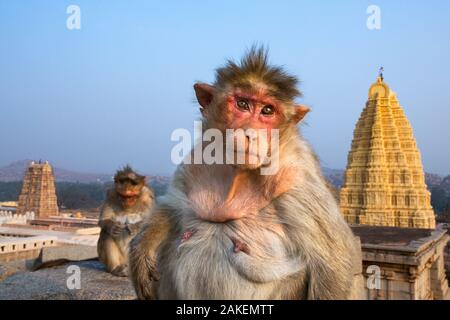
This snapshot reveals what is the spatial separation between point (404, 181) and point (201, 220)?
131ft

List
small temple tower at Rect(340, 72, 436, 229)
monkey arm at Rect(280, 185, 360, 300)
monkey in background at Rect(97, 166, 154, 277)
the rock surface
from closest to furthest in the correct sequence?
monkey arm at Rect(280, 185, 360, 300) < the rock surface < monkey in background at Rect(97, 166, 154, 277) < small temple tower at Rect(340, 72, 436, 229)

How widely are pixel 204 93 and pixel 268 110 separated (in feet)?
1.57

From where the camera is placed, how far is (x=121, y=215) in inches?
331

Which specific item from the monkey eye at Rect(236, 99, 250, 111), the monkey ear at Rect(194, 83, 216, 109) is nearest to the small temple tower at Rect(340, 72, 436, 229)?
the monkey ear at Rect(194, 83, 216, 109)

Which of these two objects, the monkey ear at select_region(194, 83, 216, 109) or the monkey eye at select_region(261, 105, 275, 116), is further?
the monkey ear at select_region(194, 83, 216, 109)

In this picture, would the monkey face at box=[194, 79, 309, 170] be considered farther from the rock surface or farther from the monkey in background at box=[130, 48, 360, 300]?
the rock surface

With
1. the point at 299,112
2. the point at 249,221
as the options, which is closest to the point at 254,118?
the point at 299,112

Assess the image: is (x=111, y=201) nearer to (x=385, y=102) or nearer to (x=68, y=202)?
(x=385, y=102)

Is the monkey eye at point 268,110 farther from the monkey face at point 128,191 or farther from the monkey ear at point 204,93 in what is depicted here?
the monkey face at point 128,191

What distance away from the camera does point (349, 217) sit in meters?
38.6

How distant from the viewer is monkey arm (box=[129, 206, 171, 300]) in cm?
258

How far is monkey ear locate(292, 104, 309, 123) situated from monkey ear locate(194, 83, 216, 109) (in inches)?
21.3
